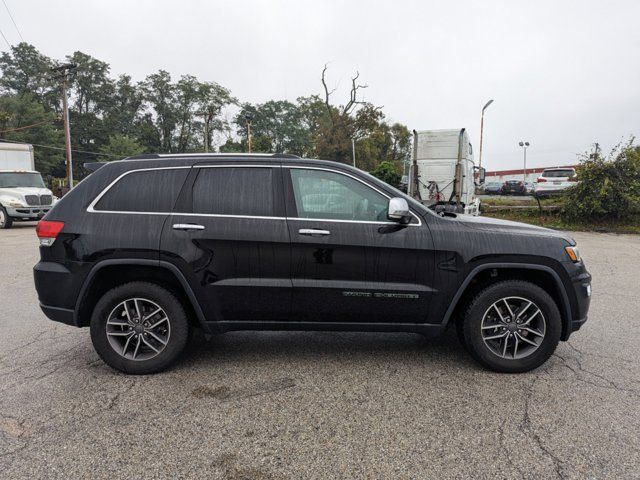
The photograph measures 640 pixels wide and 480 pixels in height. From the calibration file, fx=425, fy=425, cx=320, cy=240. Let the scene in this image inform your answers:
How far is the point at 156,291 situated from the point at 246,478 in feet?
5.79

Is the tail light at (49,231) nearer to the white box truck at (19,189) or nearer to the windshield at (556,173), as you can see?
the white box truck at (19,189)

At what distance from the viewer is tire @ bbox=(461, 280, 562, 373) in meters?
3.54

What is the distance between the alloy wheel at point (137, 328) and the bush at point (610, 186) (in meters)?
15.6

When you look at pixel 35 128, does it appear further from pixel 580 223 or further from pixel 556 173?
pixel 580 223

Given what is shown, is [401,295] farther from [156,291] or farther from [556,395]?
[156,291]

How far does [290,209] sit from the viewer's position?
3.57m

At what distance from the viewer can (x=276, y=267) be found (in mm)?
3508

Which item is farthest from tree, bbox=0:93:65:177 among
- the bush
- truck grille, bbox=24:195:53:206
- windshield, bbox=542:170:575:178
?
the bush

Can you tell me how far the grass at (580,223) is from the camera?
48.4 feet

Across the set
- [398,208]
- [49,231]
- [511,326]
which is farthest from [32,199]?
[511,326]

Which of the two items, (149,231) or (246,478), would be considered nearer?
(246,478)

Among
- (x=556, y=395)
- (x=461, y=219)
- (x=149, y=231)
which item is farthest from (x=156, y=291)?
(x=556, y=395)

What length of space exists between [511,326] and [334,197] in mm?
1846

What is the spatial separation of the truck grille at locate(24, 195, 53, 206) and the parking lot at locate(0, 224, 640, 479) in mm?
14563
